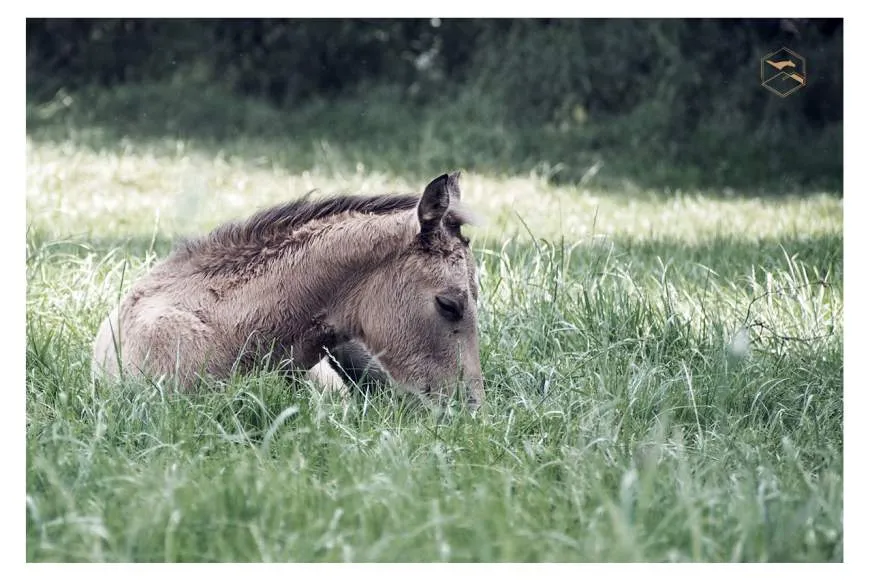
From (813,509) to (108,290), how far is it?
4.02 meters

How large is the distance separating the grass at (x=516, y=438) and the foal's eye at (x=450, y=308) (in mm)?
394

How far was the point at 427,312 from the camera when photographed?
4.27 meters

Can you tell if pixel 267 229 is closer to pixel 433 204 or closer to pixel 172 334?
pixel 172 334

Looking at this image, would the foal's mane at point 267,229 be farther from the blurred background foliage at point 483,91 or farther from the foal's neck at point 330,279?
the blurred background foliage at point 483,91

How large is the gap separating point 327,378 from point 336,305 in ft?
1.75

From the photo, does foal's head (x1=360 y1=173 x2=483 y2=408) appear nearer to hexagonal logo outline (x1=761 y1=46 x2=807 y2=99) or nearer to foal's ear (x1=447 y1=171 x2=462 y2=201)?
foal's ear (x1=447 y1=171 x2=462 y2=201)

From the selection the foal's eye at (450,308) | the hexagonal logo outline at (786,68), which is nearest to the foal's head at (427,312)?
the foal's eye at (450,308)

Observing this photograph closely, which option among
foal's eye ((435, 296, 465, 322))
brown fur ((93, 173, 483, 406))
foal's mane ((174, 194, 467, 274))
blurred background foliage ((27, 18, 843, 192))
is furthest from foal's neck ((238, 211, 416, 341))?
blurred background foliage ((27, 18, 843, 192))

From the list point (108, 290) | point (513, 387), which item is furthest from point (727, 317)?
point (108, 290)

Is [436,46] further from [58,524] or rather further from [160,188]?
[58,524]

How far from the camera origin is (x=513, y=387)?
4.99 meters

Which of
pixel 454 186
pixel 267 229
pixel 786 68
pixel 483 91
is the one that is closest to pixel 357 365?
pixel 267 229

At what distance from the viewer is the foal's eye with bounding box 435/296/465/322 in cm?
424
